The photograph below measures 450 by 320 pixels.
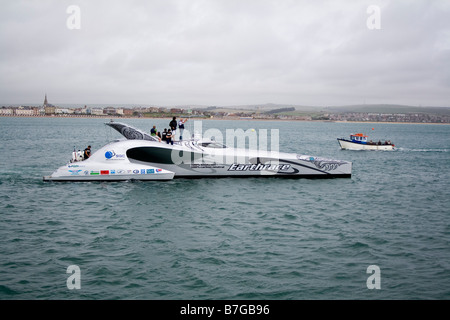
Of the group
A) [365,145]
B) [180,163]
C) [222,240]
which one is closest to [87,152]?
[180,163]

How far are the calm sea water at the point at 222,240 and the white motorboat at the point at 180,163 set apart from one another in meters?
0.78

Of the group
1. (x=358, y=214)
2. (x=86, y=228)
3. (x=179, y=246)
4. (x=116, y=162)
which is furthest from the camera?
(x=116, y=162)

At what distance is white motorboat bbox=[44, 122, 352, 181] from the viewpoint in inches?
786

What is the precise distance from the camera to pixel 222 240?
468 inches

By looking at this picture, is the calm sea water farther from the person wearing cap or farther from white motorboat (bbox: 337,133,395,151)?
white motorboat (bbox: 337,133,395,151)

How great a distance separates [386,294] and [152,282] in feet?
17.0

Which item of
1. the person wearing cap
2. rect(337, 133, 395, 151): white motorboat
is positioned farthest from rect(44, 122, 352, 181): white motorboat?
rect(337, 133, 395, 151): white motorboat

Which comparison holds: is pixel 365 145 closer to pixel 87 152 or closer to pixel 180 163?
pixel 180 163

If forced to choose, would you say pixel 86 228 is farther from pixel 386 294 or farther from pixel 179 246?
pixel 386 294

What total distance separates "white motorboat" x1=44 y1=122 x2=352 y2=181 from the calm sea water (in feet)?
2.55

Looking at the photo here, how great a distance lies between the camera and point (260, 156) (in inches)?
849

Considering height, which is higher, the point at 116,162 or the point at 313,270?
the point at 116,162

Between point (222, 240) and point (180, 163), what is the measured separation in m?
9.60
